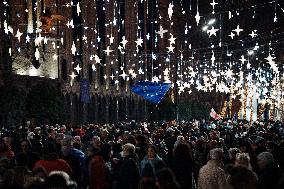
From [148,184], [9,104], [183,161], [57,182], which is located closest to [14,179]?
[57,182]

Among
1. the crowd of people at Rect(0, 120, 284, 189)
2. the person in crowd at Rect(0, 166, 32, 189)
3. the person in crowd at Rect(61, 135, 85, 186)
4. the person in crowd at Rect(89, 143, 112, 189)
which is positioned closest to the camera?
the crowd of people at Rect(0, 120, 284, 189)

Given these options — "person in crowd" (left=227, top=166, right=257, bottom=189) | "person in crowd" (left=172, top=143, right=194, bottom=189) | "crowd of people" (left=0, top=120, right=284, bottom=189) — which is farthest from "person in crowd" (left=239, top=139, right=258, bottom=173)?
"person in crowd" (left=227, top=166, right=257, bottom=189)

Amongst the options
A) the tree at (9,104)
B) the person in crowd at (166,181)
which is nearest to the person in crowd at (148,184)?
the person in crowd at (166,181)

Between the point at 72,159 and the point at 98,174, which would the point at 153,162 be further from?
the point at 72,159

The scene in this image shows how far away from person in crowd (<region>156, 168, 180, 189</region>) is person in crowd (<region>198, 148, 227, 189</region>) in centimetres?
226

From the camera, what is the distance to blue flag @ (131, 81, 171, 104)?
2667 cm

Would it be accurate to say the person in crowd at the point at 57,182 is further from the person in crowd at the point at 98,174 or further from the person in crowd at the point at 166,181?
the person in crowd at the point at 98,174

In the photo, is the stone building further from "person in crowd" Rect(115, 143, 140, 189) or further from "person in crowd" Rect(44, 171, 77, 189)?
"person in crowd" Rect(44, 171, 77, 189)

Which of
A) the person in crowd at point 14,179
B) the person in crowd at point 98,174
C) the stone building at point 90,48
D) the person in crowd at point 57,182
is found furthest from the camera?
the stone building at point 90,48

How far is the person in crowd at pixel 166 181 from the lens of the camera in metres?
6.41

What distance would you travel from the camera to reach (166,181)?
21.3ft

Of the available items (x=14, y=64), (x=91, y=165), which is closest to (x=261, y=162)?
(x=91, y=165)

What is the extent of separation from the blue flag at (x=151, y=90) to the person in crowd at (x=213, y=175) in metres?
17.6

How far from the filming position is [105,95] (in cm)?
5284
